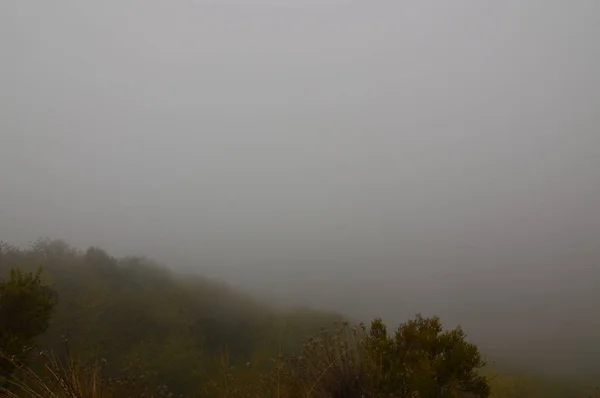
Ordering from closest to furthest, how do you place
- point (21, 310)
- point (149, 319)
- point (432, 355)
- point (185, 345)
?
point (432, 355)
point (21, 310)
point (185, 345)
point (149, 319)

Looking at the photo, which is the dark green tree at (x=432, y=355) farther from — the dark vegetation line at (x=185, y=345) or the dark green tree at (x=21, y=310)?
the dark green tree at (x=21, y=310)

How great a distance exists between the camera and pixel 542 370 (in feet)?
147

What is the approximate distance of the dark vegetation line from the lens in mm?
6418

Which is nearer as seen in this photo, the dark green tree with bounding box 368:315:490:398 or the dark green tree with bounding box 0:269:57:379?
the dark green tree with bounding box 368:315:490:398

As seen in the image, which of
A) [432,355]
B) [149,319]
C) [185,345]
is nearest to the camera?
[432,355]

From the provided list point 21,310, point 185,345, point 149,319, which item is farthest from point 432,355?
point 149,319

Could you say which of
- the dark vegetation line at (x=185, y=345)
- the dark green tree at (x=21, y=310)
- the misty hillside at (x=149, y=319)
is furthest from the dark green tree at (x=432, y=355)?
the misty hillside at (x=149, y=319)

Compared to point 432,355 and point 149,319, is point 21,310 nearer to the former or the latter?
point 432,355

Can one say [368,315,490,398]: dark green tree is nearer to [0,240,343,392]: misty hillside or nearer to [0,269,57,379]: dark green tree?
[0,269,57,379]: dark green tree

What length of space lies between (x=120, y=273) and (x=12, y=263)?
8.12 metres

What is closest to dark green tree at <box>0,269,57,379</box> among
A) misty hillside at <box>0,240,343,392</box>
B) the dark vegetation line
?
the dark vegetation line

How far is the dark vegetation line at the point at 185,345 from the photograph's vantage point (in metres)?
6.42

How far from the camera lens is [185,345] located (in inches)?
932

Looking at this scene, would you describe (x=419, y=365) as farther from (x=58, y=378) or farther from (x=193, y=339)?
(x=193, y=339)
